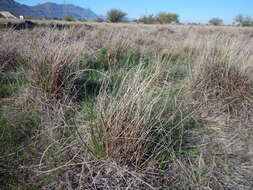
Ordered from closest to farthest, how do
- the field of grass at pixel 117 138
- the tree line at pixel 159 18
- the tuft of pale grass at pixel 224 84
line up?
the field of grass at pixel 117 138 < the tuft of pale grass at pixel 224 84 < the tree line at pixel 159 18

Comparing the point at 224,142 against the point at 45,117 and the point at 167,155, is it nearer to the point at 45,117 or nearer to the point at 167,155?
the point at 167,155

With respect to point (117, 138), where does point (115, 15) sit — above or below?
above

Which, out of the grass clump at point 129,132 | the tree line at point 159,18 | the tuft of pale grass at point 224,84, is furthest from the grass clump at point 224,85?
the tree line at point 159,18

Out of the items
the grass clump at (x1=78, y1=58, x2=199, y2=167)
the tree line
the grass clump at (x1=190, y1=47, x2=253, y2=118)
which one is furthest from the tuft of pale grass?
the tree line

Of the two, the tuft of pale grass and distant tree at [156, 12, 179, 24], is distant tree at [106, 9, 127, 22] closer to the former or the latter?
distant tree at [156, 12, 179, 24]

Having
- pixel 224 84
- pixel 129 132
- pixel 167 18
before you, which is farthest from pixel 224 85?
pixel 167 18

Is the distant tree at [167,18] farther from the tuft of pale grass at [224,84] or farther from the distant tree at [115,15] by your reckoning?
the tuft of pale grass at [224,84]

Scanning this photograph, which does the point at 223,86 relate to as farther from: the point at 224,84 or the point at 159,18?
the point at 159,18

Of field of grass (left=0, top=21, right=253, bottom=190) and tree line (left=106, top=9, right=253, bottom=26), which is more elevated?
tree line (left=106, top=9, right=253, bottom=26)

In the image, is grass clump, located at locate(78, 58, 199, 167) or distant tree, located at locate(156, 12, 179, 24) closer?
grass clump, located at locate(78, 58, 199, 167)

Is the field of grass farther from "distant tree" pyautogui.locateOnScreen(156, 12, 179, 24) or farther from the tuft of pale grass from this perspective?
"distant tree" pyautogui.locateOnScreen(156, 12, 179, 24)

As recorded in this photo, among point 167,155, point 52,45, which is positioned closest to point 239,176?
point 167,155

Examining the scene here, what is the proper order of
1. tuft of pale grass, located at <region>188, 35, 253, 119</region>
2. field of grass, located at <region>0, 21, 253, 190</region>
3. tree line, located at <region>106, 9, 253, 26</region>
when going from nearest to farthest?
field of grass, located at <region>0, 21, 253, 190</region>
tuft of pale grass, located at <region>188, 35, 253, 119</region>
tree line, located at <region>106, 9, 253, 26</region>

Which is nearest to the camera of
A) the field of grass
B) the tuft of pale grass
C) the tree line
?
the field of grass
